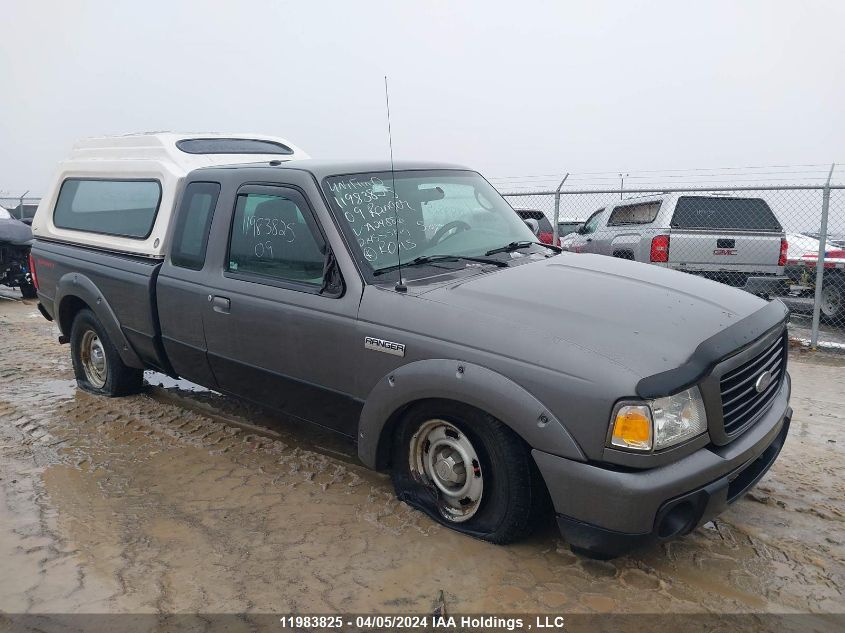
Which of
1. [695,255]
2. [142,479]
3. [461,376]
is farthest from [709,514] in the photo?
[695,255]

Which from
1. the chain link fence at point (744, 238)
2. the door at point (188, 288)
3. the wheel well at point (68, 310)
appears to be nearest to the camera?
the door at point (188, 288)

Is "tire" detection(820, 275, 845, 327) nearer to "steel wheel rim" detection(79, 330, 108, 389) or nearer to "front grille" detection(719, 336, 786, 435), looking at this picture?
"front grille" detection(719, 336, 786, 435)

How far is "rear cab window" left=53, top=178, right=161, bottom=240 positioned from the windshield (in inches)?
70.3

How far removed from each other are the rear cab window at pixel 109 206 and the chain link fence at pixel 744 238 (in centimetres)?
497

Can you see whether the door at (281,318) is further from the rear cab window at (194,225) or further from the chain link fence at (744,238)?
the chain link fence at (744,238)

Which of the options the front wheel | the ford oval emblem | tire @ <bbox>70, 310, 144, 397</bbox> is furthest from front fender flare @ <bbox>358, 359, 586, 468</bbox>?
the front wheel

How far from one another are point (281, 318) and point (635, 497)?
207 cm

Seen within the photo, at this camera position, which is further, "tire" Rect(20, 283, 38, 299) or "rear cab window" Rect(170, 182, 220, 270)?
"tire" Rect(20, 283, 38, 299)

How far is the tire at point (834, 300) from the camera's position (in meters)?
9.57

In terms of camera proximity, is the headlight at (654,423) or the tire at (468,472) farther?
the tire at (468,472)

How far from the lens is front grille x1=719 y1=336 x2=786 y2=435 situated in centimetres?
298

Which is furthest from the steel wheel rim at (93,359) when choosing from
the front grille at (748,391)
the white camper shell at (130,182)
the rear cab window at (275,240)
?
the front grille at (748,391)

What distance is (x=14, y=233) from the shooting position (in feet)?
36.7

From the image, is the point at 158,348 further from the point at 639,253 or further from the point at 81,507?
the point at 639,253
